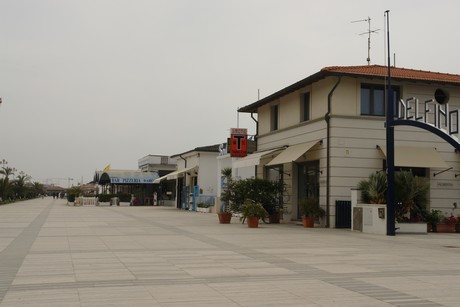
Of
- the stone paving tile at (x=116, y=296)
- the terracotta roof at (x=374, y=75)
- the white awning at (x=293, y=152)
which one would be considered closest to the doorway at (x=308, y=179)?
the white awning at (x=293, y=152)

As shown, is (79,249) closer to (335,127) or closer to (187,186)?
(335,127)

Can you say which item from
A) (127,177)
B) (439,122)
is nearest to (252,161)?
(439,122)

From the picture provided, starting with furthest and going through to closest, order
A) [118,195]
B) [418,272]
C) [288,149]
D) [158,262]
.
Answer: [118,195] → [288,149] → [158,262] → [418,272]

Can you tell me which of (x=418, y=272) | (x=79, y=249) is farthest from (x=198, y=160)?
(x=418, y=272)

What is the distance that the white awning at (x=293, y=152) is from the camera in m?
22.2

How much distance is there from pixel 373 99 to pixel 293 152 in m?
4.08

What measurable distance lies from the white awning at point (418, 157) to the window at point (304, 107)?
159 inches

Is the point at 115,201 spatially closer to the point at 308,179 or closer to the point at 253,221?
the point at 308,179

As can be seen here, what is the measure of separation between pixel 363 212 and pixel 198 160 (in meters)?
23.2

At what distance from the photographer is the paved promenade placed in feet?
23.2

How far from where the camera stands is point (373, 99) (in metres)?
22.3

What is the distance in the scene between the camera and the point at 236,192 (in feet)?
75.9

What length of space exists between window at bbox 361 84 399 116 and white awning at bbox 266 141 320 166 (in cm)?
255

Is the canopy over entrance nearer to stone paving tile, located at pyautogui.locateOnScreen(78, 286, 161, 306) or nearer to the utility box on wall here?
the utility box on wall
